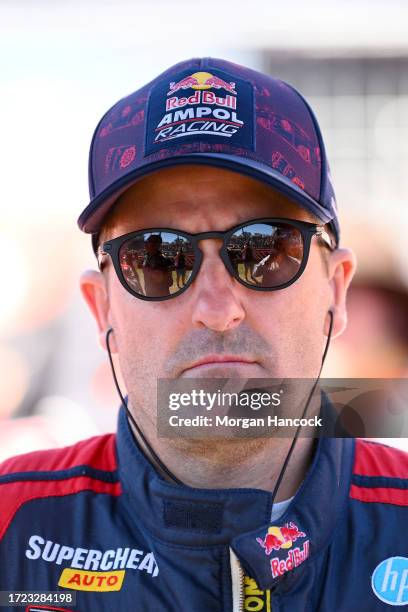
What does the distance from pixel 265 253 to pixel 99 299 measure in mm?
474

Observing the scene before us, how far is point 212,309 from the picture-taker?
1412 millimetres

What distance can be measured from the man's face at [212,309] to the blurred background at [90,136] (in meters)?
1.75

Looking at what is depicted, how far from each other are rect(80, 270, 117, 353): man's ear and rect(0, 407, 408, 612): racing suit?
0.25m

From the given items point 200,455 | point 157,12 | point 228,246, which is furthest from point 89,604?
point 157,12

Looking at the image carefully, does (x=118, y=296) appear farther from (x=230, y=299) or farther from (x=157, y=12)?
(x=157, y=12)

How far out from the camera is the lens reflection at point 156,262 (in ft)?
4.70

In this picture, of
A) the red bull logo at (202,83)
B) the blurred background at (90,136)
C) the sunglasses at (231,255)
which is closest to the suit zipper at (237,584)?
the sunglasses at (231,255)

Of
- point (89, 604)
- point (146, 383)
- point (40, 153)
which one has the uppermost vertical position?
point (40, 153)

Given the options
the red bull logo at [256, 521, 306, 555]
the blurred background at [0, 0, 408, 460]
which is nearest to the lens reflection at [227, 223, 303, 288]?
the red bull logo at [256, 521, 306, 555]

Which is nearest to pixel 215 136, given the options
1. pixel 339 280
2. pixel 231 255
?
pixel 231 255

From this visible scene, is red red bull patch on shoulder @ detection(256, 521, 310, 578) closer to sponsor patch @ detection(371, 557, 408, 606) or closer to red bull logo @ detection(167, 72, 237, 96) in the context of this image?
sponsor patch @ detection(371, 557, 408, 606)

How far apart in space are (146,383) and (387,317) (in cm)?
244

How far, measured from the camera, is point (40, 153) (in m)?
4.48

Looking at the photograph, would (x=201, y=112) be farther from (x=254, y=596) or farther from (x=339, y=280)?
(x=254, y=596)
